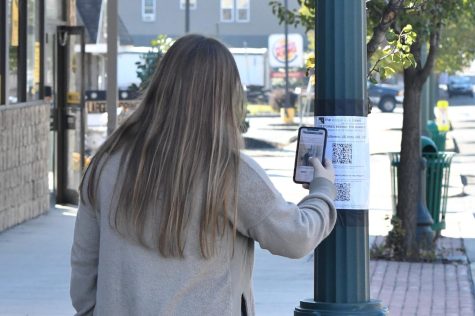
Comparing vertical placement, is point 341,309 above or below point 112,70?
below

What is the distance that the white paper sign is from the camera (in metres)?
4.06

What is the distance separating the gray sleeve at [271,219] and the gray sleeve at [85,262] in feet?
1.44

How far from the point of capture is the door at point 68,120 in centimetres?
1407

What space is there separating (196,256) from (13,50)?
31.1 feet

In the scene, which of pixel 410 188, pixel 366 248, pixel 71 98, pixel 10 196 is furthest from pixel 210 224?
pixel 71 98

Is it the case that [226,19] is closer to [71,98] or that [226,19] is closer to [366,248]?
[71,98]

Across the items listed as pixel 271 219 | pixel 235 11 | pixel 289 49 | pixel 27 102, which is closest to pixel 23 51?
pixel 27 102

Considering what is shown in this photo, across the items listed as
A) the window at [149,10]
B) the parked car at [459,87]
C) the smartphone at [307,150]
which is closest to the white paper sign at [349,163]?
the smartphone at [307,150]

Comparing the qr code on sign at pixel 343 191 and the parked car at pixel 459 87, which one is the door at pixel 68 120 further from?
the parked car at pixel 459 87

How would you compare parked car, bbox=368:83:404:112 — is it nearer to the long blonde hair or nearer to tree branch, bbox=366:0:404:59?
tree branch, bbox=366:0:404:59

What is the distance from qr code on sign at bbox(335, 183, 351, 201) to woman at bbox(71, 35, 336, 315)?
1118mm

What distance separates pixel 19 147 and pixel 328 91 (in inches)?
322

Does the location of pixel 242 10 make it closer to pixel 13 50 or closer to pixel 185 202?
pixel 13 50

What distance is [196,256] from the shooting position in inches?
112
